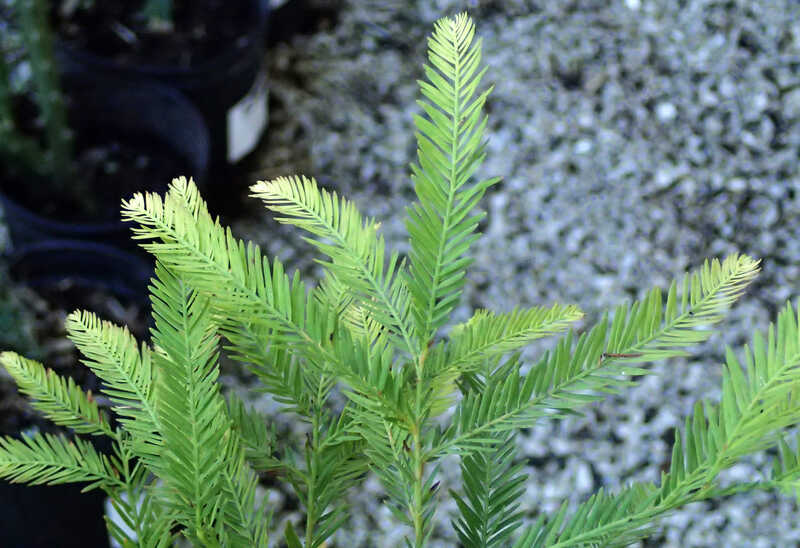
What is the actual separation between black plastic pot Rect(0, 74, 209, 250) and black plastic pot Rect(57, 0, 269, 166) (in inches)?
1.1

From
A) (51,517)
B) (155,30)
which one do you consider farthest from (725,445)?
(155,30)

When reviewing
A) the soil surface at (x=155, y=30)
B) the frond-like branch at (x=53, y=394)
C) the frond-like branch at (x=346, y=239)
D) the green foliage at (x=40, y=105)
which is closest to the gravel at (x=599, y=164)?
the soil surface at (x=155, y=30)

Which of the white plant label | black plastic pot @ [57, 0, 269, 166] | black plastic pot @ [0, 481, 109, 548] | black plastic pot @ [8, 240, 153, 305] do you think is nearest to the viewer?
black plastic pot @ [0, 481, 109, 548]

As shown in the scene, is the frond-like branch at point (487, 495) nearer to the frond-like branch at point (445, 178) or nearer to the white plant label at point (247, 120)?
the frond-like branch at point (445, 178)

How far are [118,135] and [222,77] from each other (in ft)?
0.85

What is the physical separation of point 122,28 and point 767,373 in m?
1.73

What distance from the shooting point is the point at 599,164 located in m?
1.91

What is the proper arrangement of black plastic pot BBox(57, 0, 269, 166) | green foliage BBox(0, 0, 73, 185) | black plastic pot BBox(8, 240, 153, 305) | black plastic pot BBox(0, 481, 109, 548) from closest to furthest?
1. black plastic pot BBox(0, 481, 109, 548)
2. green foliage BBox(0, 0, 73, 185)
3. black plastic pot BBox(8, 240, 153, 305)
4. black plastic pot BBox(57, 0, 269, 166)

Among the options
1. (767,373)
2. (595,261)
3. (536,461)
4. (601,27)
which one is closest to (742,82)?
(601,27)

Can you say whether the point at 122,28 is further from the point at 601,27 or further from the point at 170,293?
the point at 170,293

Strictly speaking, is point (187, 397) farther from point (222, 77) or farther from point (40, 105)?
point (222, 77)

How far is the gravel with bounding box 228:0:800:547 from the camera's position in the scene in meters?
1.56

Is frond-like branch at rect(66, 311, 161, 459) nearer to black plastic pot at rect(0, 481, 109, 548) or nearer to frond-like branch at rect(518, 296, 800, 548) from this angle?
frond-like branch at rect(518, 296, 800, 548)

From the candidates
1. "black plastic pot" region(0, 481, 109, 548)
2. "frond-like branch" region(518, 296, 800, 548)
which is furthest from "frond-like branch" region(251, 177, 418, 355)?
"black plastic pot" region(0, 481, 109, 548)
